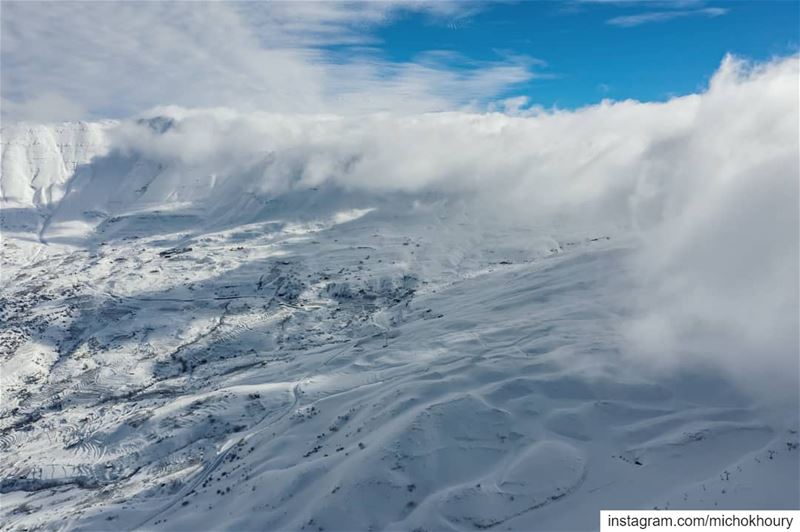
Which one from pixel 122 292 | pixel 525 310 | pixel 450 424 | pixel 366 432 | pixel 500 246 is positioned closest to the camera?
pixel 450 424

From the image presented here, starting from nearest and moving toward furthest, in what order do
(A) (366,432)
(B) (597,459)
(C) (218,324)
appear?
(B) (597,459) < (A) (366,432) < (C) (218,324)

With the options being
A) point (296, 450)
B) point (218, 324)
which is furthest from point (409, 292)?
point (296, 450)

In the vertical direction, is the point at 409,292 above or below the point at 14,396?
above

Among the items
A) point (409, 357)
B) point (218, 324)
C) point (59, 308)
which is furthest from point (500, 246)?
point (59, 308)

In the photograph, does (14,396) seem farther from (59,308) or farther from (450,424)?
(450,424)

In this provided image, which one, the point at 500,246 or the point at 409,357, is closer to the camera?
the point at 409,357

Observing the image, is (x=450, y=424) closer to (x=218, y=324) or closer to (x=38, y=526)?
(x=38, y=526)
